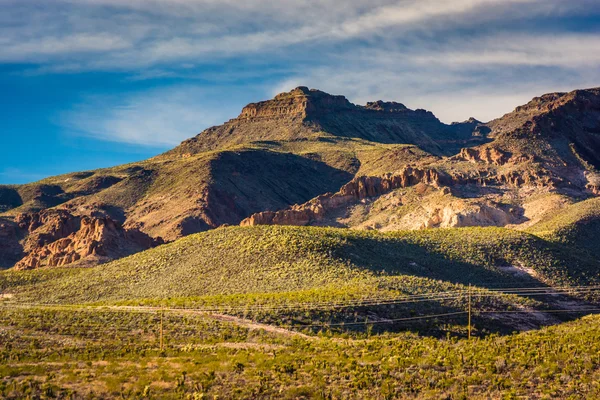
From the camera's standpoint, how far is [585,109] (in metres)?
161

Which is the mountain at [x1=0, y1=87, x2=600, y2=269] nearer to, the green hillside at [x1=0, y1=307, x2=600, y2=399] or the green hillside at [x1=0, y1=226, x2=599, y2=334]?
the green hillside at [x1=0, y1=226, x2=599, y2=334]

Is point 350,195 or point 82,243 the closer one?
point 82,243

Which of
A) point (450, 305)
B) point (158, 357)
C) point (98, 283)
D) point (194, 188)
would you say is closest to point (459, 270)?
point (450, 305)

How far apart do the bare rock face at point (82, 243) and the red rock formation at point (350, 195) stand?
59.5 ft

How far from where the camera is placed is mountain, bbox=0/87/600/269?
11106 cm

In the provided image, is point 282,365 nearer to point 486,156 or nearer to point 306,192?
point 486,156

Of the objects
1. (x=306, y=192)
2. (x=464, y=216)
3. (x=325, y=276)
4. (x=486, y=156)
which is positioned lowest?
(x=325, y=276)

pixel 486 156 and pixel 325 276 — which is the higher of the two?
pixel 486 156

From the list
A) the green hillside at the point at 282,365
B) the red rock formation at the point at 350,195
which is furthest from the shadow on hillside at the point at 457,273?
the red rock formation at the point at 350,195

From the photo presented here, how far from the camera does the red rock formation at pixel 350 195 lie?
12188 centimetres

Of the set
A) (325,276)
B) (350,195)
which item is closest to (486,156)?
(350,195)

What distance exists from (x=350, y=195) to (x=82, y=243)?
43.6 metres

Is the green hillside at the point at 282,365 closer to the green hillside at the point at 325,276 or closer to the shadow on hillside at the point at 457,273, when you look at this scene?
the green hillside at the point at 325,276

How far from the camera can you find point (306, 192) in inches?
6540
